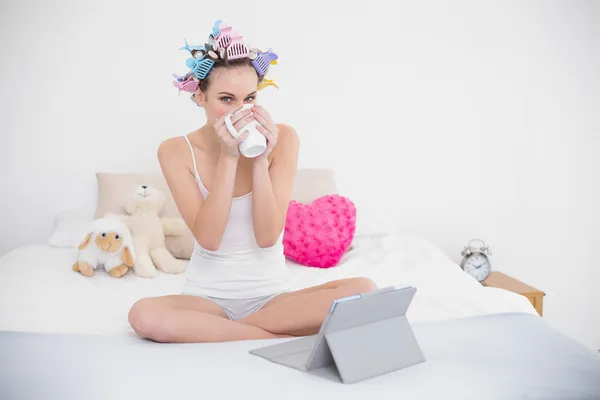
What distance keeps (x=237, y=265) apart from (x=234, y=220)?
0.12 m

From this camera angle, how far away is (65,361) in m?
1.28

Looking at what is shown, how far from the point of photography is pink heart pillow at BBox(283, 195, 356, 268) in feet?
7.68

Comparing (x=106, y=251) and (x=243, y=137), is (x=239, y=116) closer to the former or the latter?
(x=243, y=137)

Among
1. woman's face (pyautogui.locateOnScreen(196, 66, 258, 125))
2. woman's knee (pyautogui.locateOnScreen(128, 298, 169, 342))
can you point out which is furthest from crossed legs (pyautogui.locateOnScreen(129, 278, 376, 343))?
woman's face (pyautogui.locateOnScreen(196, 66, 258, 125))

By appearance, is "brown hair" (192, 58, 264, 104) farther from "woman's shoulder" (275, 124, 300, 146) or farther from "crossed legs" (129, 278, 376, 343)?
"crossed legs" (129, 278, 376, 343)

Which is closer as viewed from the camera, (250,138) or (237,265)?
(250,138)

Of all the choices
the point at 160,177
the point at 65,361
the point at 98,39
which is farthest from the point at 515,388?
the point at 98,39

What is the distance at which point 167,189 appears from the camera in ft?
8.43

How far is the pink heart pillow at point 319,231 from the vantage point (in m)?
2.34

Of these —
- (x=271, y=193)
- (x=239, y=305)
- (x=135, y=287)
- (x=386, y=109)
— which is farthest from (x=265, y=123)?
(x=386, y=109)

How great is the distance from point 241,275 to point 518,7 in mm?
2148

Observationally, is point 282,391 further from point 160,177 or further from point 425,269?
point 160,177

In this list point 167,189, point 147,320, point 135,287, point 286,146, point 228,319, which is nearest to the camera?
point 147,320

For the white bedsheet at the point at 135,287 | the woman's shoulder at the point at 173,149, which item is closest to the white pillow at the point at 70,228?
the white bedsheet at the point at 135,287
